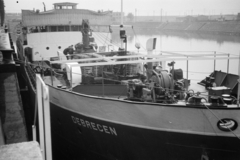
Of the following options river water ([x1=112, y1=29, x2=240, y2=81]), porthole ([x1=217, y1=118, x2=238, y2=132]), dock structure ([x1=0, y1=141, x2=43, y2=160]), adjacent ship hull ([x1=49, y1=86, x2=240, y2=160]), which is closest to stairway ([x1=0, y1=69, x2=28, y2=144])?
adjacent ship hull ([x1=49, y1=86, x2=240, y2=160])

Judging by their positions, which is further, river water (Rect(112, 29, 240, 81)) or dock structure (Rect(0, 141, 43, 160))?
river water (Rect(112, 29, 240, 81))

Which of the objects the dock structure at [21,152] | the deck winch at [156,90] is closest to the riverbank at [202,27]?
the deck winch at [156,90]

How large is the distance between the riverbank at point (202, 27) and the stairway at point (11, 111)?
33.3 metres

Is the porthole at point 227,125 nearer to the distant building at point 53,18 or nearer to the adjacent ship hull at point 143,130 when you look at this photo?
the adjacent ship hull at point 143,130

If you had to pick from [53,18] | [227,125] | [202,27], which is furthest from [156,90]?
[202,27]

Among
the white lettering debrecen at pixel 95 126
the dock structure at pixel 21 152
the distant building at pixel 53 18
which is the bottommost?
the white lettering debrecen at pixel 95 126

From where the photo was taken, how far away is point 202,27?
162 feet

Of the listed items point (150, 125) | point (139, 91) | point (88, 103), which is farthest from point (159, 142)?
point (88, 103)

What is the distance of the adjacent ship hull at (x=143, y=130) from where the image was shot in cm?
648

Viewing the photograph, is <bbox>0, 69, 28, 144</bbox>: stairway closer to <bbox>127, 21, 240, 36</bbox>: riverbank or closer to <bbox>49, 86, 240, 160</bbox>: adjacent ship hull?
<bbox>49, 86, 240, 160</bbox>: adjacent ship hull

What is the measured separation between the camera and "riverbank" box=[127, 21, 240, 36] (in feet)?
129

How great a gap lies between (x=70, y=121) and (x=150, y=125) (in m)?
2.88

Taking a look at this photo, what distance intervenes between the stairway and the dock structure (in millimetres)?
4374

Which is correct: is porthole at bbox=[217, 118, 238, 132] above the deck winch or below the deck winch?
below
